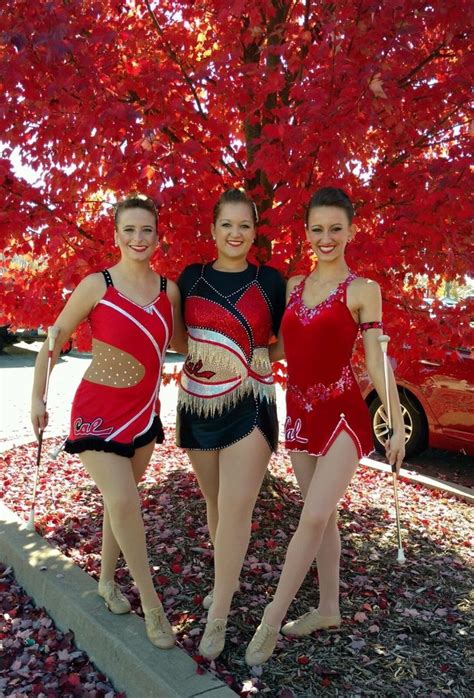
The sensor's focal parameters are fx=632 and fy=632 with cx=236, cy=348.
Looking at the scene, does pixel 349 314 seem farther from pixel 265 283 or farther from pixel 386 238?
pixel 386 238

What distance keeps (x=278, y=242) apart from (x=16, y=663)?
2641 millimetres

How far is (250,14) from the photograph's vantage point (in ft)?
11.8

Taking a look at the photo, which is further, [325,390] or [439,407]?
[439,407]

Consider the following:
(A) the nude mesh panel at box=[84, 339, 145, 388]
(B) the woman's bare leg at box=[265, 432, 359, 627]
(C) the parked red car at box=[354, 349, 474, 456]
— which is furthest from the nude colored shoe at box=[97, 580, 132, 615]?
(C) the parked red car at box=[354, 349, 474, 456]

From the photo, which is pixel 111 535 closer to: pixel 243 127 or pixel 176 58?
pixel 243 127

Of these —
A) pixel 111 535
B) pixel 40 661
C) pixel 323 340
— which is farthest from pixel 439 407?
pixel 40 661

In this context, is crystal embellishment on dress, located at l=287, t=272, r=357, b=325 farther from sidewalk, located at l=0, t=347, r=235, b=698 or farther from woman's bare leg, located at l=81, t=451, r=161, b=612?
sidewalk, located at l=0, t=347, r=235, b=698

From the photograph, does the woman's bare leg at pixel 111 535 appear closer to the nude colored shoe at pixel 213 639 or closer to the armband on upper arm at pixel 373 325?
the nude colored shoe at pixel 213 639

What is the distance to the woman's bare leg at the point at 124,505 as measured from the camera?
268cm

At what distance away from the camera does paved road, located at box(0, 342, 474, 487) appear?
22.8 ft

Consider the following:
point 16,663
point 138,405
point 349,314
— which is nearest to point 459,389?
point 349,314

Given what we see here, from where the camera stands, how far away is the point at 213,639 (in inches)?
109

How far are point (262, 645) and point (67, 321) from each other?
5.46 ft

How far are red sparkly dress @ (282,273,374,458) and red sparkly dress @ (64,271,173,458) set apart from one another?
65cm
